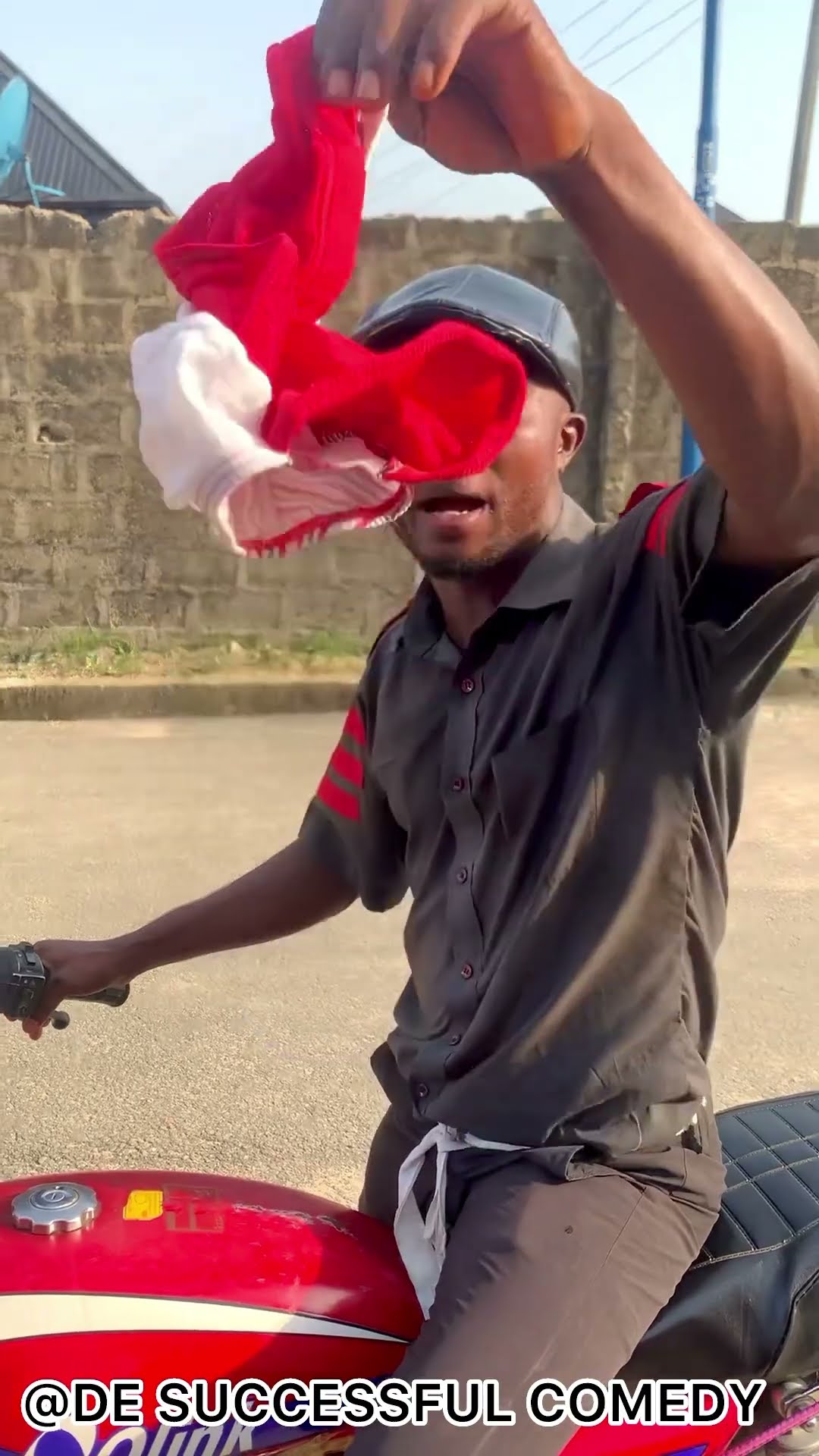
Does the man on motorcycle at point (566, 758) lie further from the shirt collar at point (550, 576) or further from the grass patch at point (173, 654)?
the grass patch at point (173, 654)

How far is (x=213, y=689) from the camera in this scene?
733cm

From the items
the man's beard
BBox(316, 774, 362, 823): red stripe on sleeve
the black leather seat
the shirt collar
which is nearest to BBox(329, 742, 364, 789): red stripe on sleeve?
BBox(316, 774, 362, 823): red stripe on sleeve

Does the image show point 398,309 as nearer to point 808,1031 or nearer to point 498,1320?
point 498,1320

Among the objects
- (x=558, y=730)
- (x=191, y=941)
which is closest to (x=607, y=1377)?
(x=558, y=730)

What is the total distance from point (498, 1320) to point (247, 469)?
80 cm

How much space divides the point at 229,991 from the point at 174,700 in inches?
146

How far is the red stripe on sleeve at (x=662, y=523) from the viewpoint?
1380 millimetres

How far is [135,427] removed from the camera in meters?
7.46

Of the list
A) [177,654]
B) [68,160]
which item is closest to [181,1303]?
[177,654]

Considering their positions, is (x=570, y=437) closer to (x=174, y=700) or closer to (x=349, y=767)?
(x=349, y=767)

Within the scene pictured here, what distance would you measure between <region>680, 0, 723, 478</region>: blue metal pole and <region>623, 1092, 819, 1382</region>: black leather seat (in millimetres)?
6246

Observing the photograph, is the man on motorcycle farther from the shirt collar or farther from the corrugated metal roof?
the corrugated metal roof

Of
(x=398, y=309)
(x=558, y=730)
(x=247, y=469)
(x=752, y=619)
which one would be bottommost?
(x=558, y=730)

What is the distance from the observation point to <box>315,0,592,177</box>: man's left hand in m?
0.96
